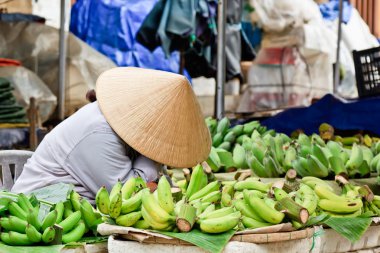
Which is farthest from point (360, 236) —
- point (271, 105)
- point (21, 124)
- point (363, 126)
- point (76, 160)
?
point (271, 105)

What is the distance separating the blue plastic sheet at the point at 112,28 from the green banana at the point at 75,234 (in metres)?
7.77

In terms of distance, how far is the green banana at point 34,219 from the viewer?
9.80 ft

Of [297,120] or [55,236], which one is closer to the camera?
[55,236]

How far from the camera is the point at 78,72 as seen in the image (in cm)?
874

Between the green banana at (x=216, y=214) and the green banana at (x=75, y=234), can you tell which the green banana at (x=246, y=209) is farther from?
the green banana at (x=75, y=234)

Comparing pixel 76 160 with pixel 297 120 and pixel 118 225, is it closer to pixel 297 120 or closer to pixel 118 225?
pixel 118 225

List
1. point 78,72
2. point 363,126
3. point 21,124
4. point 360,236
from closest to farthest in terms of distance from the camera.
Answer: point 360,236
point 363,126
point 21,124
point 78,72

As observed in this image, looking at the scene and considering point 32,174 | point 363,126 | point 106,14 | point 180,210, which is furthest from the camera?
point 106,14

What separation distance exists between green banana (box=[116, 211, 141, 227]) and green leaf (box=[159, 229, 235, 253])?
0.15 m

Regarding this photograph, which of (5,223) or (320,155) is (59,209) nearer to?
(5,223)

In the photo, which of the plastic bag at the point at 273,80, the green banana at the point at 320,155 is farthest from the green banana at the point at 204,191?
the plastic bag at the point at 273,80

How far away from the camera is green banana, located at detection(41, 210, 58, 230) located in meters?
2.99

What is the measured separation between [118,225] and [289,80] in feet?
27.4

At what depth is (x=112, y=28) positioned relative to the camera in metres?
11.0
